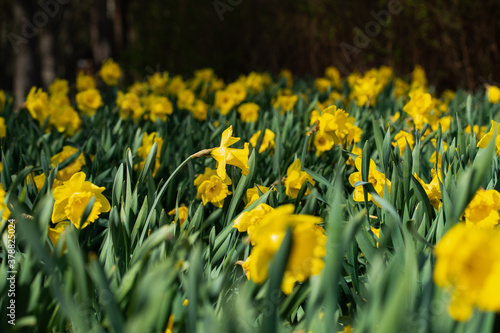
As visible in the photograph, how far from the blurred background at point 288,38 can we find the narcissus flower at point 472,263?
5257 mm

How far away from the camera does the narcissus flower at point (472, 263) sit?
558 mm

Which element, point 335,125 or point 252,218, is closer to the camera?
point 252,218

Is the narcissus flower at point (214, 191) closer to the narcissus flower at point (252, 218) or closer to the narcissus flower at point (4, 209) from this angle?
the narcissus flower at point (252, 218)

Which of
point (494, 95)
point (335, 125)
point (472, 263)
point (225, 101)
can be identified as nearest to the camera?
point (472, 263)

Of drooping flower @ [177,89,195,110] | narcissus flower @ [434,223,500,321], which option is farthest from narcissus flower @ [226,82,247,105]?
narcissus flower @ [434,223,500,321]

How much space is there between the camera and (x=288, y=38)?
7656mm

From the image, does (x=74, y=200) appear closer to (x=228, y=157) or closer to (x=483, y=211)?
(x=228, y=157)

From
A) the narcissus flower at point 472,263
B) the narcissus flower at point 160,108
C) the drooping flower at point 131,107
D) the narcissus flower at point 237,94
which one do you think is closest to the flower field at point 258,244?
the narcissus flower at point 472,263

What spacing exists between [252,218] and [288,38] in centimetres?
690

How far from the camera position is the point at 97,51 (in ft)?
32.1

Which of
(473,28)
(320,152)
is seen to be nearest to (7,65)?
(473,28)

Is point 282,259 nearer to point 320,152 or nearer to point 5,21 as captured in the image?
point 320,152

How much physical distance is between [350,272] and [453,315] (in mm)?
486

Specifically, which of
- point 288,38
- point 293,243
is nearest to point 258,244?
point 293,243
